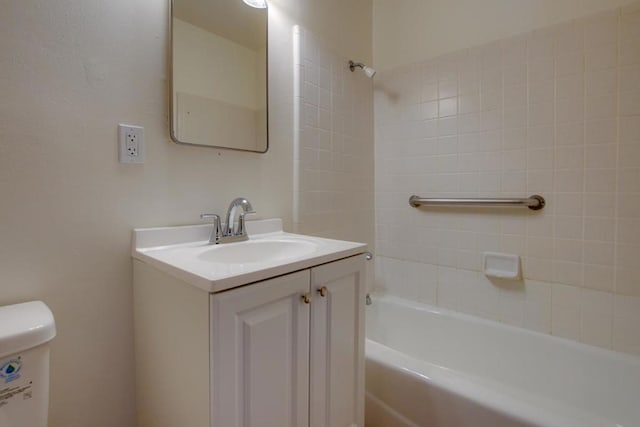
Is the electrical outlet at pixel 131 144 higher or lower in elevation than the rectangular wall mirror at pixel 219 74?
lower

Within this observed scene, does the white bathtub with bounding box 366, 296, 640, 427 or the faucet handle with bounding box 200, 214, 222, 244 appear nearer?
the white bathtub with bounding box 366, 296, 640, 427

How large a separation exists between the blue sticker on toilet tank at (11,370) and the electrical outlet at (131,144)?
55 centimetres

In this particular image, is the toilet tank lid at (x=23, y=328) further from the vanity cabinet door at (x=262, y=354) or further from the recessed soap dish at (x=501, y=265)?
the recessed soap dish at (x=501, y=265)

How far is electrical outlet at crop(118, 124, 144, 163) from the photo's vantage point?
0.91 metres

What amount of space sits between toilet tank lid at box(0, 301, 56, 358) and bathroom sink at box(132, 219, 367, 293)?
0.25 m

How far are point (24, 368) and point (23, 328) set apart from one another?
3.3 inches

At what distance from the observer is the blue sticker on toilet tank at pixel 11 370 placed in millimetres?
599

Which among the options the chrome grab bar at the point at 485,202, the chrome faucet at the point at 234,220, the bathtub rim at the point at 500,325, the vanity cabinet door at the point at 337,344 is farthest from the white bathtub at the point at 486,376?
the chrome faucet at the point at 234,220

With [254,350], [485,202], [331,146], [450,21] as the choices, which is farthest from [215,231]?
[450,21]

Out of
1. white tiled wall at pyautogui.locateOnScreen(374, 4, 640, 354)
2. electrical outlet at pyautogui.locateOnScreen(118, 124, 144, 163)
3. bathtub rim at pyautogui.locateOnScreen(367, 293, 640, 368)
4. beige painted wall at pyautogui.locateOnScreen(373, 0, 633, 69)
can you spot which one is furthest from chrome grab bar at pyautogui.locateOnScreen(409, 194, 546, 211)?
electrical outlet at pyautogui.locateOnScreen(118, 124, 144, 163)

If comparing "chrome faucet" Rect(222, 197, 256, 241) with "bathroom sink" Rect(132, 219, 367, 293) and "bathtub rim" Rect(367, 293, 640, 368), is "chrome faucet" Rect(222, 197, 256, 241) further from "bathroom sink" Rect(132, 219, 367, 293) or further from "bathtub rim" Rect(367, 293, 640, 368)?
"bathtub rim" Rect(367, 293, 640, 368)

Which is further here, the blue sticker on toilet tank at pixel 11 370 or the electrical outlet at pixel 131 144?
the electrical outlet at pixel 131 144

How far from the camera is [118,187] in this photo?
0.92 meters

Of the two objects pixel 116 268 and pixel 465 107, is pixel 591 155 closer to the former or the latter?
pixel 465 107
